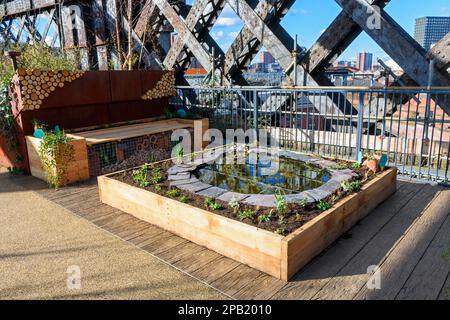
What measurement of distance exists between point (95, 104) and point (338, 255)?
4.84m

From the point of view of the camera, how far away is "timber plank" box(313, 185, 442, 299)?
7.36ft

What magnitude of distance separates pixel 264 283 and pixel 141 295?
2.70 ft

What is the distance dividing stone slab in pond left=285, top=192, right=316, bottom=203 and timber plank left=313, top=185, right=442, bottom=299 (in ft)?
1.91

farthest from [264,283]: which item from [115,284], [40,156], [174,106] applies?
[174,106]

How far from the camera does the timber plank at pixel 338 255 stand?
7.45ft

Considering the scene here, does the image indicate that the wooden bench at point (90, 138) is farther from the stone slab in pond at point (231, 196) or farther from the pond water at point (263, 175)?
the stone slab in pond at point (231, 196)

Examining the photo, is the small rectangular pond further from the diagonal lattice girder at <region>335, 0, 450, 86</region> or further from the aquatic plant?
the diagonal lattice girder at <region>335, 0, 450, 86</region>

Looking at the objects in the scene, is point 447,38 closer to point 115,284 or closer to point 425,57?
point 425,57

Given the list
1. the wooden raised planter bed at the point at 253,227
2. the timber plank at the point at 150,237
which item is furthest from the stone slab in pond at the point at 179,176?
the timber plank at the point at 150,237

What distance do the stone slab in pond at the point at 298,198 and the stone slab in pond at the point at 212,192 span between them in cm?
63

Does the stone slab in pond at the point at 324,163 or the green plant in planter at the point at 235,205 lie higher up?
the stone slab in pond at the point at 324,163

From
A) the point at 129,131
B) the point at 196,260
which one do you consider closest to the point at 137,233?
the point at 196,260

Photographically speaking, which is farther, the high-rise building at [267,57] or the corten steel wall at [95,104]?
the high-rise building at [267,57]

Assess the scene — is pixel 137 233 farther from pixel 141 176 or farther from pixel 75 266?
pixel 141 176
